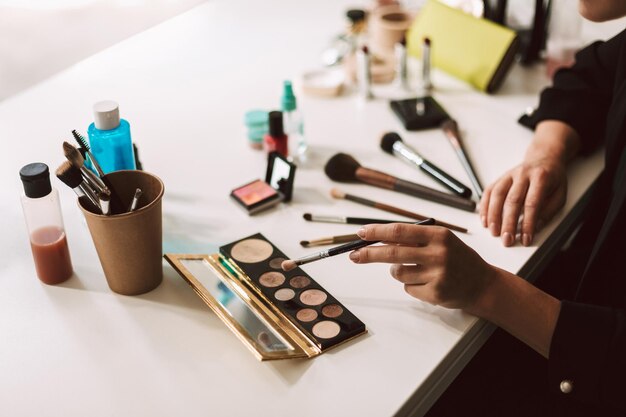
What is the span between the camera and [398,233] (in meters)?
0.86

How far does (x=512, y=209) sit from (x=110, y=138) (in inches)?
22.6

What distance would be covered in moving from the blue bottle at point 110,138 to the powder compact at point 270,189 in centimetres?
18

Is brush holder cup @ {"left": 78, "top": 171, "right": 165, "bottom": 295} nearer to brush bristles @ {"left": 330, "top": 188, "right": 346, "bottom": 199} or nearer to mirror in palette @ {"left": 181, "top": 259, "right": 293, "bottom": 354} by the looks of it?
mirror in palette @ {"left": 181, "top": 259, "right": 293, "bottom": 354}

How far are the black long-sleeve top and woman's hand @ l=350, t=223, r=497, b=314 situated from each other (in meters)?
0.11

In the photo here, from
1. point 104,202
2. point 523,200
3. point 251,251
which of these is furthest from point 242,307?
point 523,200

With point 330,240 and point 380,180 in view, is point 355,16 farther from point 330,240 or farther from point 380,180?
point 330,240

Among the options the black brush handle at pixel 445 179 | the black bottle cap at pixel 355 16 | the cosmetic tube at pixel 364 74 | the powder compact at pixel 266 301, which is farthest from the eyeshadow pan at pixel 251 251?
the black bottle cap at pixel 355 16

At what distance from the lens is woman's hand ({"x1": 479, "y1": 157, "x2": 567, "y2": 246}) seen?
Result: 101 centimetres

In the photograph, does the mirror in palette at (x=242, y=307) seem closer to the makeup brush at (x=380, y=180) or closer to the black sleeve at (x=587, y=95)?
the makeup brush at (x=380, y=180)

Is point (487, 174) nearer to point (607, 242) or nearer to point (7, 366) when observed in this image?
point (607, 242)

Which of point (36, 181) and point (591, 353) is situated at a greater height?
point (36, 181)

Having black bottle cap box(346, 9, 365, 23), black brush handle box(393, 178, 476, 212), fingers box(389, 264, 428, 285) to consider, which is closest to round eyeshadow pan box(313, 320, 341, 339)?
fingers box(389, 264, 428, 285)

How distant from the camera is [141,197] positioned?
0.93 metres

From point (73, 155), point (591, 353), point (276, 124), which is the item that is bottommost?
point (591, 353)
